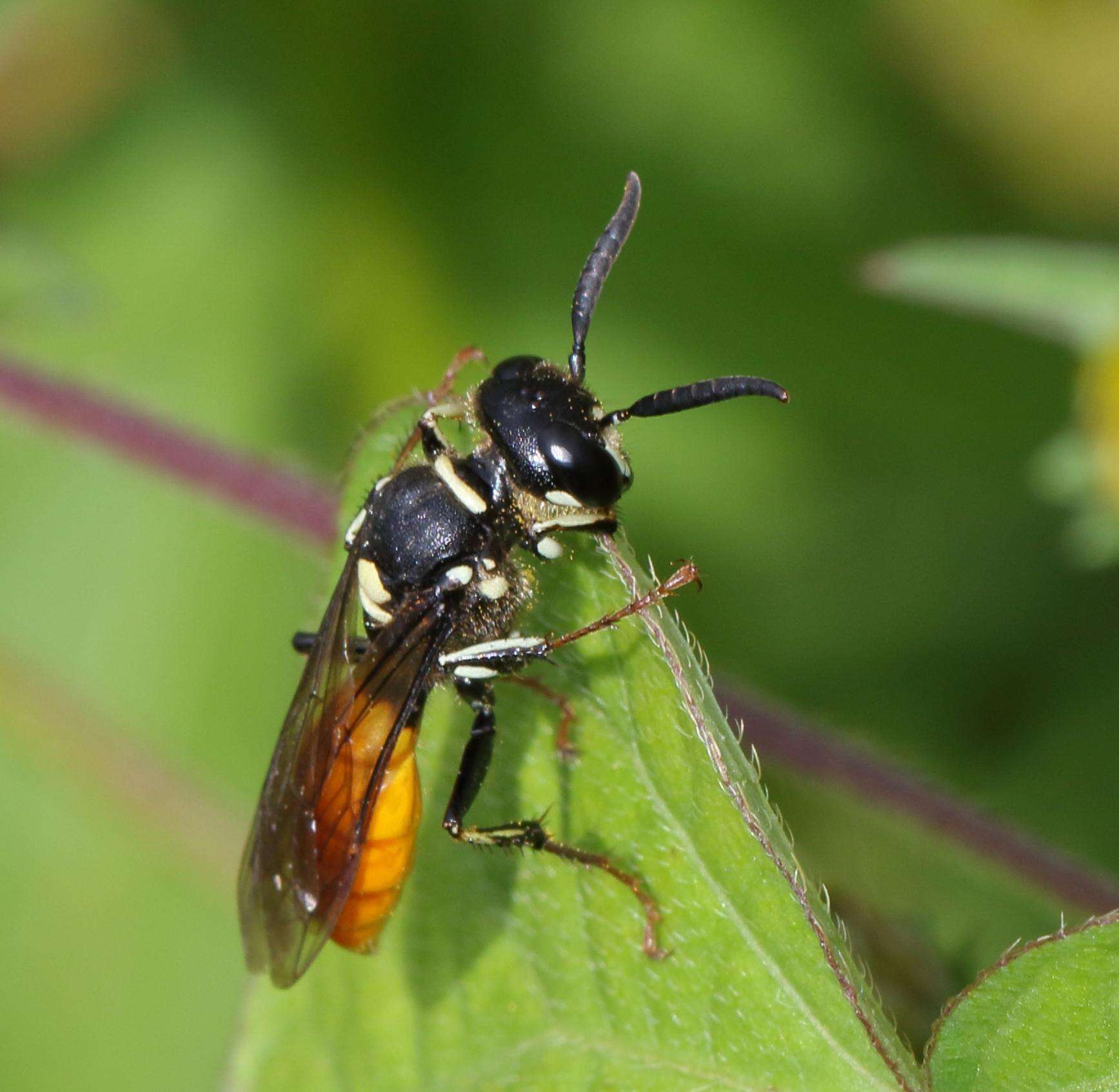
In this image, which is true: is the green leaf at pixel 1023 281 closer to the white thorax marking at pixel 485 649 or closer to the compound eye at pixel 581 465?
the compound eye at pixel 581 465

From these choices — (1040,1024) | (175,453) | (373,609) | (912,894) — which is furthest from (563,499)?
(175,453)

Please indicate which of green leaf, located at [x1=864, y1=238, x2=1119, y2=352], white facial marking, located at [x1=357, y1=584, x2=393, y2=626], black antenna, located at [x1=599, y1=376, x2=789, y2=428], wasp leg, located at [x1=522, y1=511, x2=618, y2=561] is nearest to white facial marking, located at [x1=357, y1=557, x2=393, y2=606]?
white facial marking, located at [x1=357, y1=584, x2=393, y2=626]

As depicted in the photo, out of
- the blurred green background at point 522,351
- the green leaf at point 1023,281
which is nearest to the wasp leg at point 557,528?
the green leaf at point 1023,281

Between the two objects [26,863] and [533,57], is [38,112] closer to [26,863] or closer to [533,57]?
[533,57]

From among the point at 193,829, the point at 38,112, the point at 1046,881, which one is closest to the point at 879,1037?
the point at 1046,881

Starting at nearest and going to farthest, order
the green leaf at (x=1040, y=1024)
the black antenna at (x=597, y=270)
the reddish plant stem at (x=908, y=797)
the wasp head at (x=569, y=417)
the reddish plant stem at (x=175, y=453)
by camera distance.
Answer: the green leaf at (x=1040, y=1024) → the wasp head at (x=569, y=417) → the black antenna at (x=597, y=270) → the reddish plant stem at (x=908, y=797) → the reddish plant stem at (x=175, y=453)

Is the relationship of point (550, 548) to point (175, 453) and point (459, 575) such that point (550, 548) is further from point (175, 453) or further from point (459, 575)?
point (175, 453)
